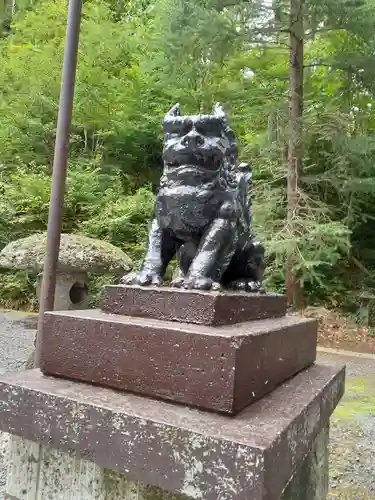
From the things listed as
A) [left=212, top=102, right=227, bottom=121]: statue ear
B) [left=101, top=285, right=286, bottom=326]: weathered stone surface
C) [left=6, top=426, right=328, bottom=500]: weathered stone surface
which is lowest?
[left=6, top=426, right=328, bottom=500]: weathered stone surface

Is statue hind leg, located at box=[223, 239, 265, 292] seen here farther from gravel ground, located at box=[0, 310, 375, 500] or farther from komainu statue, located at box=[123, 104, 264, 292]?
gravel ground, located at box=[0, 310, 375, 500]

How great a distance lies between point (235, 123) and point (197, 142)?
7.45 metres

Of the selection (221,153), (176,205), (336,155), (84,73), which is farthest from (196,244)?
(84,73)

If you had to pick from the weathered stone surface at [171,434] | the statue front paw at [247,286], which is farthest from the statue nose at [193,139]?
the weathered stone surface at [171,434]

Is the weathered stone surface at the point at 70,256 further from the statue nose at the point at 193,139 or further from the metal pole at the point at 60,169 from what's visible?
the statue nose at the point at 193,139

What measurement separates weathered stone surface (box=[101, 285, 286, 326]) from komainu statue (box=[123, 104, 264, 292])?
84mm

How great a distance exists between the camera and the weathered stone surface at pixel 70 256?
587cm

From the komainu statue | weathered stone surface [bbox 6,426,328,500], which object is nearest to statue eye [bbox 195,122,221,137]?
the komainu statue

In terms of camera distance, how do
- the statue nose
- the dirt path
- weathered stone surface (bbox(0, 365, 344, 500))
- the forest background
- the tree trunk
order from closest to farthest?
weathered stone surface (bbox(0, 365, 344, 500)) < the statue nose < the dirt path < the forest background < the tree trunk

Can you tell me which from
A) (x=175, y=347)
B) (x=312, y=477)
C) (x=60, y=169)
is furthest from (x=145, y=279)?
(x=60, y=169)

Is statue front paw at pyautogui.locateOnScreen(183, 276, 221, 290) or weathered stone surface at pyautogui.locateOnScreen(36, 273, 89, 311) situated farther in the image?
weathered stone surface at pyautogui.locateOnScreen(36, 273, 89, 311)

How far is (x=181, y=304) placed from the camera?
1.50 meters

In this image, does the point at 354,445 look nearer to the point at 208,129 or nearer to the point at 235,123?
the point at 208,129

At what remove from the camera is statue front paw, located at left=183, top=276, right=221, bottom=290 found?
1548 millimetres
